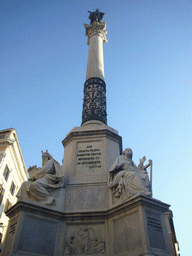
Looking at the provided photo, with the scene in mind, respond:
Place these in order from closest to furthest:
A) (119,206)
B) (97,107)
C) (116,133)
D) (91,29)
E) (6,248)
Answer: (6,248) → (119,206) → (116,133) → (97,107) → (91,29)

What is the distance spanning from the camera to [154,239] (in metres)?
6.45

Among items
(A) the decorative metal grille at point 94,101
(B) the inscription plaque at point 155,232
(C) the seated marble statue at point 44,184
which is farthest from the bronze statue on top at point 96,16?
(B) the inscription plaque at point 155,232

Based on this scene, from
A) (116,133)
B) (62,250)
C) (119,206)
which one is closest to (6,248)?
(62,250)

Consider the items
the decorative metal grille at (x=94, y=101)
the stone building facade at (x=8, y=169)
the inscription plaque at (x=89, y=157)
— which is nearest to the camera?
the inscription plaque at (x=89, y=157)

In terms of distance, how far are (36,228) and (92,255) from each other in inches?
72.5

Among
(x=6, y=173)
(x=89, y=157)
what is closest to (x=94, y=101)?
(x=89, y=157)

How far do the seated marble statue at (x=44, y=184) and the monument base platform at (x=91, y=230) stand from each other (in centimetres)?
46

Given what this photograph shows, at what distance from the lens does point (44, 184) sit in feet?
27.6

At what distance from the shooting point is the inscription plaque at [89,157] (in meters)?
9.67

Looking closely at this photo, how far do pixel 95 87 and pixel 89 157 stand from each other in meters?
5.02

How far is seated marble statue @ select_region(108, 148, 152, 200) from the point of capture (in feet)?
24.9

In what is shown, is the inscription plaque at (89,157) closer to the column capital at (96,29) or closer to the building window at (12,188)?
the column capital at (96,29)

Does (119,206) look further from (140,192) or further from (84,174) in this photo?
(84,174)

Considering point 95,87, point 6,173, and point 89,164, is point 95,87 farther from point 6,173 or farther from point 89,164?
point 6,173
